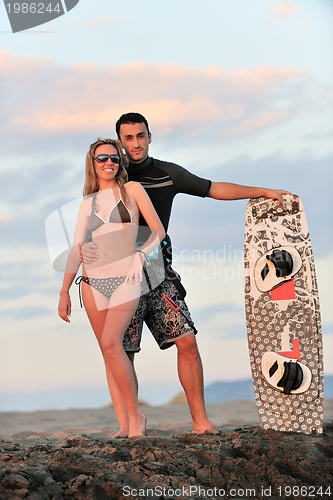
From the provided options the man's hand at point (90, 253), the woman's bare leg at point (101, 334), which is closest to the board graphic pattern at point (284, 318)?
the woman's bare leg at point (101, 334)

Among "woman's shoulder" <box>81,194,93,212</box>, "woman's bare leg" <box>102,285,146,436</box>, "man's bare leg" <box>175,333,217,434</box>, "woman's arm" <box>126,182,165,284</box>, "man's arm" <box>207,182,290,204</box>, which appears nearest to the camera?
"woman's bare leg" <box>102,285,146,436</box>

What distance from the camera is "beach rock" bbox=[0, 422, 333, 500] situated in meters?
2.32

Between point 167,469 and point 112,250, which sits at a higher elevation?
point 112,250

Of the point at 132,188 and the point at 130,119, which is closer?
the point at 132,188

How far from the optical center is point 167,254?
3771mm

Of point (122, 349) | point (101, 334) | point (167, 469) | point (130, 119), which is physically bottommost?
point (167, 469)

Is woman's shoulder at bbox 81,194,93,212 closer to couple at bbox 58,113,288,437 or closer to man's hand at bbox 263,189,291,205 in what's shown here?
couple at bbox 58,113,288,437

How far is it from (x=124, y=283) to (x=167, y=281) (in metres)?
0.52

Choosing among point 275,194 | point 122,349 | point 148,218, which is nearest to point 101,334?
point 122,349

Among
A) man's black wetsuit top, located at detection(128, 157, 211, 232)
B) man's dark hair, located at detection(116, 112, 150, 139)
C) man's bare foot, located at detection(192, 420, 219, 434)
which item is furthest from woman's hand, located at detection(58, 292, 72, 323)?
man's dark hair, located at detection(116, 112, 150, 139)

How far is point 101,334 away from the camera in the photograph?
136 inches

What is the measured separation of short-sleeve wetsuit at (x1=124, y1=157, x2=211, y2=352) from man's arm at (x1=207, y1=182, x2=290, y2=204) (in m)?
0.08

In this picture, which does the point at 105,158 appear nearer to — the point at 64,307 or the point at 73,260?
the point at 73,260

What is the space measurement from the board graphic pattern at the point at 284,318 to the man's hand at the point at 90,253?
1408 millimetres
